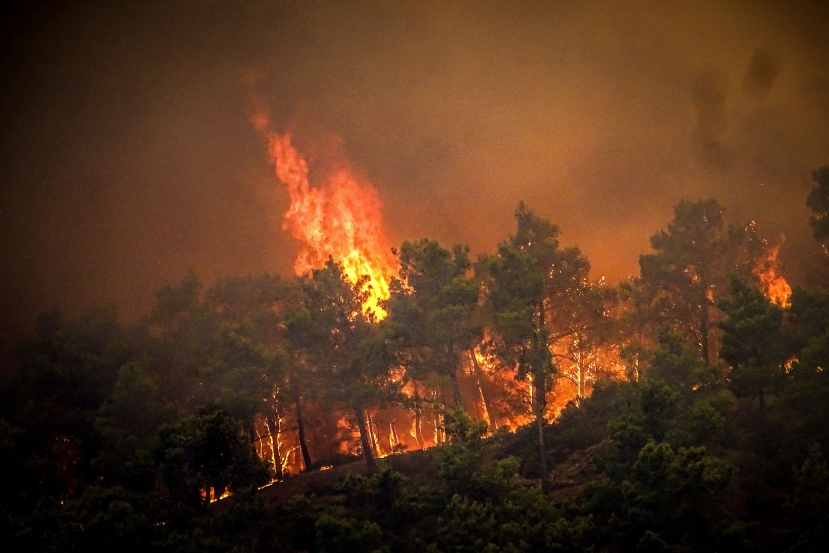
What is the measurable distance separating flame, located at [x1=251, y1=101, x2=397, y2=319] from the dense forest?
18.5 meters

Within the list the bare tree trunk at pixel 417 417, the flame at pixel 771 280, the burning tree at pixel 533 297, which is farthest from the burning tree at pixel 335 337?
the flame at pixel 771 280

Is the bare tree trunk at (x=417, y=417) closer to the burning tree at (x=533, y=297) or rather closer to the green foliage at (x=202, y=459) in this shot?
the burning tree at (x=533, y=297)

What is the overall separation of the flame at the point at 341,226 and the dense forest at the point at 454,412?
60.9 ft

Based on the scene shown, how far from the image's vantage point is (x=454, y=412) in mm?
27719

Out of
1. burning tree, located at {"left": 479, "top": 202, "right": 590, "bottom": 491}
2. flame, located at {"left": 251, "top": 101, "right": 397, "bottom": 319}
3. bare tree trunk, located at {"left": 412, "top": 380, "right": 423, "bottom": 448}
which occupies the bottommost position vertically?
bare tree trunk, located at {"left": 412, "top": 380, "right": 423, "bottom": 448}

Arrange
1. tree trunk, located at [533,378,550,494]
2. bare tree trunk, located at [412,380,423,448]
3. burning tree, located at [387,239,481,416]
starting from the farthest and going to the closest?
bare tree trunk, located at [412,380,423,448], burning tree, located at [387,239,481,416], tree trunk, located at [533,378,550,494]

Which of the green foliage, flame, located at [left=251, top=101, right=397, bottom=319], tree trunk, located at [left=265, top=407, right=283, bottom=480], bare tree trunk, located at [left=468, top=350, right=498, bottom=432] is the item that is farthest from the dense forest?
flame, located at [left=251, top=101, right=397, bottom=319]

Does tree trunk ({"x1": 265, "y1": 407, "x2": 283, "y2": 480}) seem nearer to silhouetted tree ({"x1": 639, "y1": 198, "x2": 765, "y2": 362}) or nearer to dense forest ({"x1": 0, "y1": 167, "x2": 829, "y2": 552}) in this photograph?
dense forest ({"x1": 0, "y1": 167, "x2": 829, "y2": 552})

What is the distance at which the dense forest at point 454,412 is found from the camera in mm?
21094

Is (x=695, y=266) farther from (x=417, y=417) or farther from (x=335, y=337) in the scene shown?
(x=335, y=337)

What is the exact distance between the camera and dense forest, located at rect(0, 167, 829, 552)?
69.2ft

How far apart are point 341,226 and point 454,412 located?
4640cm

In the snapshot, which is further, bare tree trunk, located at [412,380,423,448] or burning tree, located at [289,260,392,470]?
burning tree, located at [289,260,392,470]

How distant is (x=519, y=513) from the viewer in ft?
71.3
